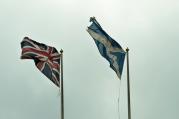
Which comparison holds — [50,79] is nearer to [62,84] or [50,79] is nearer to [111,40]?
[62,84]

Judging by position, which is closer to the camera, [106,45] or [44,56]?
[106,45]

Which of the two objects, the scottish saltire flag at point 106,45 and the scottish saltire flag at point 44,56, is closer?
the scottish saltire flag at point 106,45

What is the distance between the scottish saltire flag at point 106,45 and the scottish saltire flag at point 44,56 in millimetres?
4047

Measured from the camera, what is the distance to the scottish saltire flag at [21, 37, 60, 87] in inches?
2876

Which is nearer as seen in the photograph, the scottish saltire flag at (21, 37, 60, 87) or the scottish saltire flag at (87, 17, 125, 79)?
the scottish saltire flag at (87, 17, 125, 79)

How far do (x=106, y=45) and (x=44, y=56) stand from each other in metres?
5.44

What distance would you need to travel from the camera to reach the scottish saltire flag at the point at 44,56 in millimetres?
73062

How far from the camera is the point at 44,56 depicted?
73.5m

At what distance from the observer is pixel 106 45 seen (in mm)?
72312

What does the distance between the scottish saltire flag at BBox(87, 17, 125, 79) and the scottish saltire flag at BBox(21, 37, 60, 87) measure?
13.3ft

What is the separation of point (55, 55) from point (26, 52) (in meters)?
2.55

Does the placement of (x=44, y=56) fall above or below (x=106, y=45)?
below

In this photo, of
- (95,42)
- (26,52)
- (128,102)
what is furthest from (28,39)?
(128,102)

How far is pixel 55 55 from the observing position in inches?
2918
